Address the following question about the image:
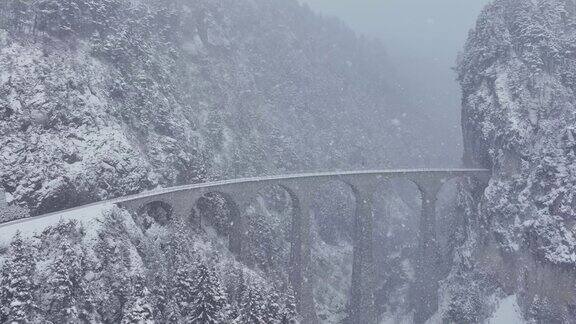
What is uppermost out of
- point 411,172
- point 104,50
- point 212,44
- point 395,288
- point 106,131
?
point 212,44

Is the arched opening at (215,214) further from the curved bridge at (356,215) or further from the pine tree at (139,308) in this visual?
the pine tree at (139,308)

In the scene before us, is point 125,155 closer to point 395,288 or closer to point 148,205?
point 148,205

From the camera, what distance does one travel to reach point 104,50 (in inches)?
2375

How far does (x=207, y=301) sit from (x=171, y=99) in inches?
1557

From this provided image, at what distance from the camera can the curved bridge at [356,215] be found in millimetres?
47312

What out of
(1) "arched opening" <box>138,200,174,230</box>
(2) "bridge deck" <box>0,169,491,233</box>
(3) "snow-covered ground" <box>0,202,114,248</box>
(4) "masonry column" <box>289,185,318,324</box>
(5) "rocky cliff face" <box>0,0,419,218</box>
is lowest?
(4) "masonry column" <box>289,185,318,324</box>

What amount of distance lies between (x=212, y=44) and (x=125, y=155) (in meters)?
45.7

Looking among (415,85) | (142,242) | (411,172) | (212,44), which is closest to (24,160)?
(142,242)

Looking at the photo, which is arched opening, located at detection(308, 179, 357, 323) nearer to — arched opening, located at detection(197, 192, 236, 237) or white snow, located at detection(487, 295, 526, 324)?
arched opening, located at detection(197, 192, 236, 237)

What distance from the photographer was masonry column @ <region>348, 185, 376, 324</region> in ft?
207

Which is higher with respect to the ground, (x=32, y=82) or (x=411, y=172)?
(x=32, y=82)

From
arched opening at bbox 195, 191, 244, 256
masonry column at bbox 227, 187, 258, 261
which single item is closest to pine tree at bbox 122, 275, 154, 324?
arched opening at bbox 195, 191, 244, 256

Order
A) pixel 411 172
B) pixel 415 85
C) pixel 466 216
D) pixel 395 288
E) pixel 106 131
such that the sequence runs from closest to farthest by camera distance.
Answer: pixel 106 131 < pixel 411 172 < pixel 466 216 < pixel 395 288 < pixel 415 85

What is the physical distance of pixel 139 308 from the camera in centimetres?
3356
